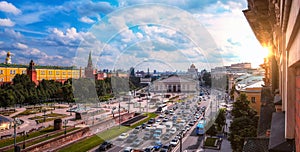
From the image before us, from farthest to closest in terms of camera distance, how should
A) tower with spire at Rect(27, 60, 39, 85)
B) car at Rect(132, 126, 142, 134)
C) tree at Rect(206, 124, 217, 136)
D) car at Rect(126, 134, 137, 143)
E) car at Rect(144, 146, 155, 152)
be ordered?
tower with spire at Rect(27, 60, 39, 85)
car at Rect(132, 126, 142, 134)
tree at Rect(206, 124, 217, 136)
car at Rect(126, 134, 137, 143)
car at Rect(144, 146, 155, 152)

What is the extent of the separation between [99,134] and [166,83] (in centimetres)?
2331

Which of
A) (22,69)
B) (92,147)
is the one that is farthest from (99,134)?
(22,69)

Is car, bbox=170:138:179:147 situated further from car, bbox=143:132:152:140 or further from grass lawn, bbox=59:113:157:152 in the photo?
grass lawn, bbox=59:113:157:152

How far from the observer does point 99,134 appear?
37.8 ft

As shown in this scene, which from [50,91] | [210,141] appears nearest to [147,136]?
[210,141]

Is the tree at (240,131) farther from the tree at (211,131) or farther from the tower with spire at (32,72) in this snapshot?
the tower with spire at (32,72)

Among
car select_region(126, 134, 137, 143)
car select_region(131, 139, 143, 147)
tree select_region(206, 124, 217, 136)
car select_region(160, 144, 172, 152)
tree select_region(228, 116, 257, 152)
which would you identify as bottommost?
car select_region(160, 144, 172, 152)

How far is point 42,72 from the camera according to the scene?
27.8 metres

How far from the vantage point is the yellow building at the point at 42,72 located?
2388 centimetres

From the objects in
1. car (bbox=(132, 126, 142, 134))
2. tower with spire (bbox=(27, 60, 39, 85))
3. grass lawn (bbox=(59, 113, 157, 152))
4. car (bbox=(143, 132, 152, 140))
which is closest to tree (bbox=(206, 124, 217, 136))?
car (bbox=(143, 132, 152, 140))

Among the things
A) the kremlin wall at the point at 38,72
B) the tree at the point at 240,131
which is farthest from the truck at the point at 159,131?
the kremlin wall at the point at 38,72

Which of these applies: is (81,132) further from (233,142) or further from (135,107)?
(135,107)

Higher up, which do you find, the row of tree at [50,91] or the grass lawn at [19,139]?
the row of tree at [50,91]

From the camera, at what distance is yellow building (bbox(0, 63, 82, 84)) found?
23.9m
